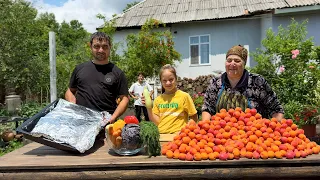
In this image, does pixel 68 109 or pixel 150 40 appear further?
→ pixel 150 40

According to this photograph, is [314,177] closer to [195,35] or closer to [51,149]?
[51,149]

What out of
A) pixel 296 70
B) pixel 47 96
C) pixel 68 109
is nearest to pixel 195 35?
pixel 47 96

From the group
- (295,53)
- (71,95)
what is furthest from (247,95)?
(295,53)

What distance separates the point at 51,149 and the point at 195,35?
455 inches

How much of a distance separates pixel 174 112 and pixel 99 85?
69cm

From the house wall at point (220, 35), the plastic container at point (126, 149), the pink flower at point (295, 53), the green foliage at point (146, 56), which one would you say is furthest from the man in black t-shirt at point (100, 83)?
the house wall at point (220, 35)

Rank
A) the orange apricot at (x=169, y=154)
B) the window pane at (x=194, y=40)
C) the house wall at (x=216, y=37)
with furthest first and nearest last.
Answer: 1. the window pane at (x=194, y=40)
2. the house wall at (x=216, y=37)
3. the orange apricot at (x=169, y=154)

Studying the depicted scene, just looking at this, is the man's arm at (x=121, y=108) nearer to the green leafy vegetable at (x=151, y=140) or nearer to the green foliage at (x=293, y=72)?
the green leafy vegetable at (x=151, y=140)

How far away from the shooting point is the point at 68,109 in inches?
105

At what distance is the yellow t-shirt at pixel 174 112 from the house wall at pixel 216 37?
34.1 feet

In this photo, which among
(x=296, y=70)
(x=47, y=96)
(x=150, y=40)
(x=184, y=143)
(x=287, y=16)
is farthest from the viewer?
(x=47, y=96)

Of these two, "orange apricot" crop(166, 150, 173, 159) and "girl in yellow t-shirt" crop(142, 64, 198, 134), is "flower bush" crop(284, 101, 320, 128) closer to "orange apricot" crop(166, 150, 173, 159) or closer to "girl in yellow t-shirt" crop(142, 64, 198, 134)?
"girl in yellow t-shirt" crop(142, 64, 198, 134)

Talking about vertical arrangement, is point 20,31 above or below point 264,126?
above

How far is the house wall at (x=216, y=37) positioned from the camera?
13.1 metres
